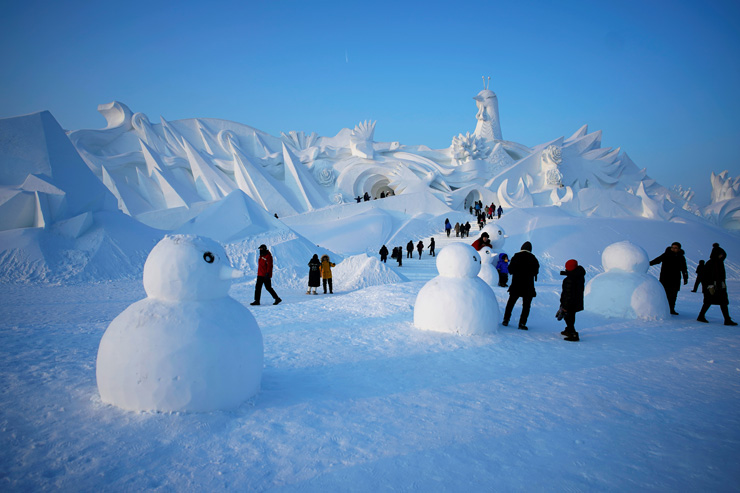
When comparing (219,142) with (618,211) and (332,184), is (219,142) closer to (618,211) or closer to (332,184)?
(332,184)

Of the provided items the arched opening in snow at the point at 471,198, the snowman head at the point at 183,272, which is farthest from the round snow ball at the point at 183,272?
the arched opening in snow at the point at 471,198

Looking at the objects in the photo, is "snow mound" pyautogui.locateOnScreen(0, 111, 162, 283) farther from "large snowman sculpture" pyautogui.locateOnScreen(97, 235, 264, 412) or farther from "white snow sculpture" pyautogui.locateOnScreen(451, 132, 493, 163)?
"white snow sculpture" pyautogui.locateOnScreen(451, 132, 493, 163)

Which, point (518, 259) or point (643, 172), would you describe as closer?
point (518, 259)

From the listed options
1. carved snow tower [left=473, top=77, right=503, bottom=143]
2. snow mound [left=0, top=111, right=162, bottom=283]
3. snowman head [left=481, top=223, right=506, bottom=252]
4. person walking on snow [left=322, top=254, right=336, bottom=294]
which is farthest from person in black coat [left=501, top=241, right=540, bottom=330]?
carved snow tower [left=473, top=77, right=503, bottom=143]

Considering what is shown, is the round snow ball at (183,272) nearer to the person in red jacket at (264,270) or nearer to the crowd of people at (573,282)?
the crowd of people at (573,282)

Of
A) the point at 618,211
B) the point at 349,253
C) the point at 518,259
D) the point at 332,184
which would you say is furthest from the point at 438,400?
the point at 332,184

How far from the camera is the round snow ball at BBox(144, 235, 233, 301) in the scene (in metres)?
2.87

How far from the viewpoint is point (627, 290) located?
20.2 ft

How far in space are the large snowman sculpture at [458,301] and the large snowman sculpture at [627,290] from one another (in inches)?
98.3

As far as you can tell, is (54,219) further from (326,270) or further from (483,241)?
(483,241)

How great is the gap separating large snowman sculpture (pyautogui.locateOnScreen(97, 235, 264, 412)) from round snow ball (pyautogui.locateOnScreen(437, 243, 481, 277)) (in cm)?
290

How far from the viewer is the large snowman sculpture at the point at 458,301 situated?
16.1 ft

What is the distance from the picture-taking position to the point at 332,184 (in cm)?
3131

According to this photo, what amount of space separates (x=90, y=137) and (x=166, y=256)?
29364mm
